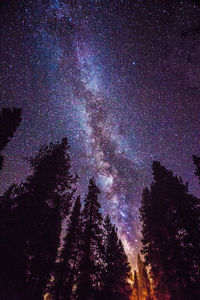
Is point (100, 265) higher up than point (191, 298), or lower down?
higher up

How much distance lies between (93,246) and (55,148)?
417 inches

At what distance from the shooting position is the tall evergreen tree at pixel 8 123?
1355 centimetres

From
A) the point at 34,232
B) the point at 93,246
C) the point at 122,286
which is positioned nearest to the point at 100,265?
the point at 93,246

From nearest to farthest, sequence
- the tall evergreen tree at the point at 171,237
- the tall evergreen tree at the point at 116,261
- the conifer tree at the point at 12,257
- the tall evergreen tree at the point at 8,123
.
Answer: the conifer tree at the point at 12,257
the tall evergreen tree at the point at 171,237
the tall evergreen tree at the point at 8,123
the tall evergreen tree at the point at 116,261

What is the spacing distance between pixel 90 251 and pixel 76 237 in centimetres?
690

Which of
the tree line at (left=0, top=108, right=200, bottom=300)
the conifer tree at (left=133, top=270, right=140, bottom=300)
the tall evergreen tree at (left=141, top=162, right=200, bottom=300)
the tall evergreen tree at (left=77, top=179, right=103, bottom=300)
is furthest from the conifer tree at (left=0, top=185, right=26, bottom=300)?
the conifer tree at (left=133, top=270, right=140, bottom=300)

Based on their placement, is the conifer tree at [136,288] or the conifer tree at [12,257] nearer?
the conifer tree at [12,257]

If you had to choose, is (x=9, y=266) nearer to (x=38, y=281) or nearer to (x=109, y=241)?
(x=38, y=281)

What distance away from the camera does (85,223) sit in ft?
56.1

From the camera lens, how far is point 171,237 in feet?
47.2

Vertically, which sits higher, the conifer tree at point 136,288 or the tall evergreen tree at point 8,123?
the tall evergreen tree at point 8,123

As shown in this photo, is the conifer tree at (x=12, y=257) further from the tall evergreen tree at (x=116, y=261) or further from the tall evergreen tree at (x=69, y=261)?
the tall evergreen tree at (x=116, y=261)

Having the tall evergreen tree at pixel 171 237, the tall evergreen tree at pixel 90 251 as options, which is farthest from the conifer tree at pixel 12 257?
the tall evergreen tree at pixel 171 237

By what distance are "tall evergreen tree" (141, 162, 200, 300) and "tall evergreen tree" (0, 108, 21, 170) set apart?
1686 cm
